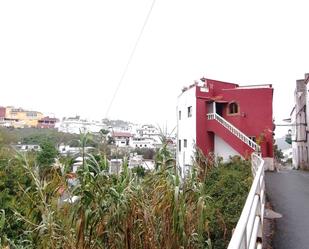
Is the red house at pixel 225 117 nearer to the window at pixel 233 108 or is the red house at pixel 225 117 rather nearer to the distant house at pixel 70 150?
the window at pixel 233 108

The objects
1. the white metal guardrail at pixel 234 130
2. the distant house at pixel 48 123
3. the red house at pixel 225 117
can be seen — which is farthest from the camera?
the red house at pixel 225 117

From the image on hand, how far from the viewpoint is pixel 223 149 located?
1883 cm

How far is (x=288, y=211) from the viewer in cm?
568

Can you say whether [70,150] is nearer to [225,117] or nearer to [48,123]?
[48,123]

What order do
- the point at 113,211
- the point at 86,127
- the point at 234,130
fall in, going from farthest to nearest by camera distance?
the point at 234,130
the point at 86,127
the point at 113,211

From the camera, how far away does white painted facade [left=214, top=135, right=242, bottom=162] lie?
1830 cm

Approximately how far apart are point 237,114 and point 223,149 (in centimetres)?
219

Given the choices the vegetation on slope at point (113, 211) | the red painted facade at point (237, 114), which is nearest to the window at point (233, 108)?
the red painted facade at point (237, 114)

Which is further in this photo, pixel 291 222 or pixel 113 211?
pixel 291 222

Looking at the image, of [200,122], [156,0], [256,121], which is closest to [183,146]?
[200,122]

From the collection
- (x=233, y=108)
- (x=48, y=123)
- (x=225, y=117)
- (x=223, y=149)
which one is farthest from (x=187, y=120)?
(x=48, y=123)

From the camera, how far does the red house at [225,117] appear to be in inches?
697

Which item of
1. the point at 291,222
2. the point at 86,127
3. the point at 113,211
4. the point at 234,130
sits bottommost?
the point at 291,222

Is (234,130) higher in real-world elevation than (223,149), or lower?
higher
